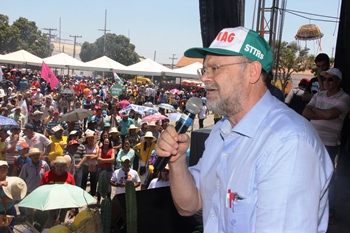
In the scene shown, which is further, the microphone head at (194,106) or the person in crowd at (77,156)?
the person in crowd at (77,156)

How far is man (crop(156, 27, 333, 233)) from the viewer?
51.7 inches

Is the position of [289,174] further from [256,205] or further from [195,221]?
[195,221]

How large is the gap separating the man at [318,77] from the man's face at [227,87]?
3502 mm

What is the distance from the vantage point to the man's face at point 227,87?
170 centimetres

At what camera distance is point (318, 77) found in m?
5.09

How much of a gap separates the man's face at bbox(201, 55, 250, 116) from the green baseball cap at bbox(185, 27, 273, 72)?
0.04 meters

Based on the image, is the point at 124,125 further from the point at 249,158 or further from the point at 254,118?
the point at 249,158

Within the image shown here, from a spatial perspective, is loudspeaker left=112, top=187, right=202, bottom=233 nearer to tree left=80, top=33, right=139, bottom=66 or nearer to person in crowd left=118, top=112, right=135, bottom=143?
person in crowd left=118, top=112, right=135, bottom=143

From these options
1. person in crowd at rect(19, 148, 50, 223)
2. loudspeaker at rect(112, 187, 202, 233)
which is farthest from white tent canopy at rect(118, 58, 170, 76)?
loudspeaker at rect(112, 187, 202, 233)

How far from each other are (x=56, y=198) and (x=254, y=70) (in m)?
4.45

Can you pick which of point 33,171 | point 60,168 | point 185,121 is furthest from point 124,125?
point 185,121

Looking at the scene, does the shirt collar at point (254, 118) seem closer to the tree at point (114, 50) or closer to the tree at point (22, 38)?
the tree at point (22, 38)

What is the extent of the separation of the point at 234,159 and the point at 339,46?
169 inches

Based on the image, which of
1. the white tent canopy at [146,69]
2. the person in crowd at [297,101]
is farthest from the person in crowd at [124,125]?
the white tent canopy at [146,69]
